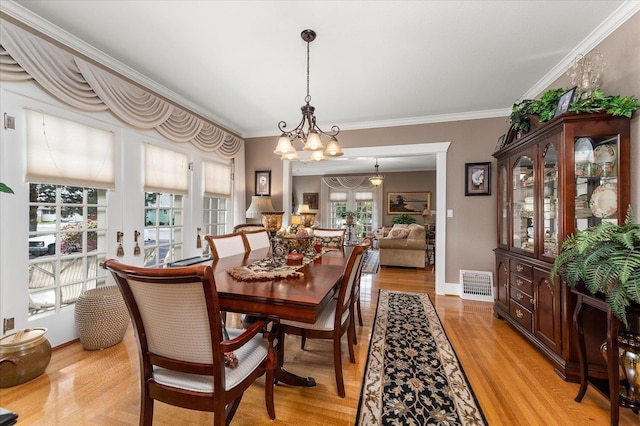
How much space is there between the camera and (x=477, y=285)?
11.6ft

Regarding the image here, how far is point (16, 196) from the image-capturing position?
1851 millimetres

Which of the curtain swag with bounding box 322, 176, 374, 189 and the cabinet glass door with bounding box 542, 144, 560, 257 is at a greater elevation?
the curtain swag with bounding box 322, 176, 374, 189

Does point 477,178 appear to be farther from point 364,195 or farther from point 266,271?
point 364,195

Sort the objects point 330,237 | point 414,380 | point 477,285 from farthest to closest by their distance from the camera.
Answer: point 477,285 → point 330,237 → point 414,380

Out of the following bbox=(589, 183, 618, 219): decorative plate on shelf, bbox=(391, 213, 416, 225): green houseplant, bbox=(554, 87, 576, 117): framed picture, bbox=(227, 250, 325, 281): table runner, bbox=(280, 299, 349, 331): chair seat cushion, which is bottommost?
bbox=(280, 299, 349, 331): chair seat cushion

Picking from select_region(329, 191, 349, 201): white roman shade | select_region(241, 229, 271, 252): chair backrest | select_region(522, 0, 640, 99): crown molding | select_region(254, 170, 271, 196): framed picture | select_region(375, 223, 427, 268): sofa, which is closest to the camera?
select_region(522, 0, 640, 99): crown molding

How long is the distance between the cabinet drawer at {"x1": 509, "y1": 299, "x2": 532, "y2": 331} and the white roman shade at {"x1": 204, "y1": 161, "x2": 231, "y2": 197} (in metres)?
3.96

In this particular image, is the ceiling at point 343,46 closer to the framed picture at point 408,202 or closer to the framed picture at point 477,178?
the framed picture at point 477,178

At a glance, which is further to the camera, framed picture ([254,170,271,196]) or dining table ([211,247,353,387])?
framed picture ([254,170,271,196])

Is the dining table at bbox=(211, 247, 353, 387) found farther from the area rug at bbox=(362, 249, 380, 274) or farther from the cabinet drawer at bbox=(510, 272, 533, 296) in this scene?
the area rug at bbox=(362, 249, 380, 274)

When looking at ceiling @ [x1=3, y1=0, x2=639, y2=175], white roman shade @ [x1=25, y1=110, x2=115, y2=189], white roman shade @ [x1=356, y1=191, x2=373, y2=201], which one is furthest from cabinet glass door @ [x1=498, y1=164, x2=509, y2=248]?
white roman shade @ [x1=356, y1=191, x2=373, y2=201]

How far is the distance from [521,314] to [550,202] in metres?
1.07

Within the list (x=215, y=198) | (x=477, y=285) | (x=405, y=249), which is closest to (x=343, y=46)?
(x=215, y=198)

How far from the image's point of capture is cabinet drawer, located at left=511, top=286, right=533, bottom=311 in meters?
2.24
